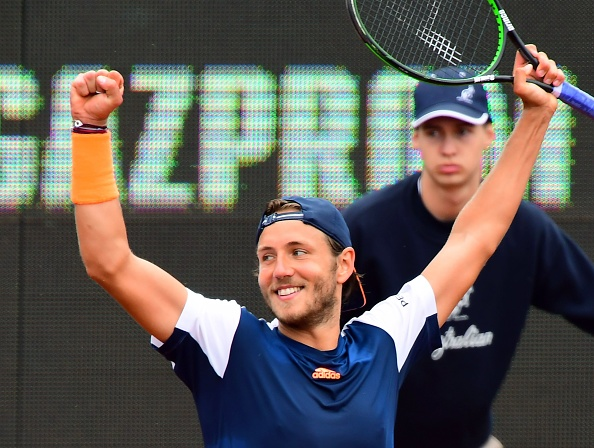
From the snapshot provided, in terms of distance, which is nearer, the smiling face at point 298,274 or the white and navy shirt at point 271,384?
the white and navy shirt at point 271,384

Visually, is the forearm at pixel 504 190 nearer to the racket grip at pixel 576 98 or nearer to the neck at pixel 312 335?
the racket grip at pixel 576 98

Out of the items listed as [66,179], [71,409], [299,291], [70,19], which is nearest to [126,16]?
[70,19]

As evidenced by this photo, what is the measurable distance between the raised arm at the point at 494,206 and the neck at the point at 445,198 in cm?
36

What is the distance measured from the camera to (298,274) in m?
2.61

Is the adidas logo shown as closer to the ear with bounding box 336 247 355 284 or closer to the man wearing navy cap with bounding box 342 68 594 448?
the ear with bounding box 336 247 355 284

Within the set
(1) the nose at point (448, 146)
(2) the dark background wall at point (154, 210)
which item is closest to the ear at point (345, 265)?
(1) the nose at point (448, 146)

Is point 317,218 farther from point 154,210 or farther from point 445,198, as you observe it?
point 154,210

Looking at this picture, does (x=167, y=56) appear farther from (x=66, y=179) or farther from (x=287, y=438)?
(x=287, y=438)

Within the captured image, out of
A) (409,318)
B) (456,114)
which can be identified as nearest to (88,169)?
(409,318)

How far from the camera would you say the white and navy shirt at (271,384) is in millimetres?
2479

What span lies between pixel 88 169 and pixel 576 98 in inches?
44.4

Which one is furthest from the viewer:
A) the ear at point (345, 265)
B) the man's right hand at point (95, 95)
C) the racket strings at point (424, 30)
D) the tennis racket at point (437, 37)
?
the racket strings at point (424, 30)

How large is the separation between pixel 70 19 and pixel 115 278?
1853mm

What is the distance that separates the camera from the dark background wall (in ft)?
13.3
